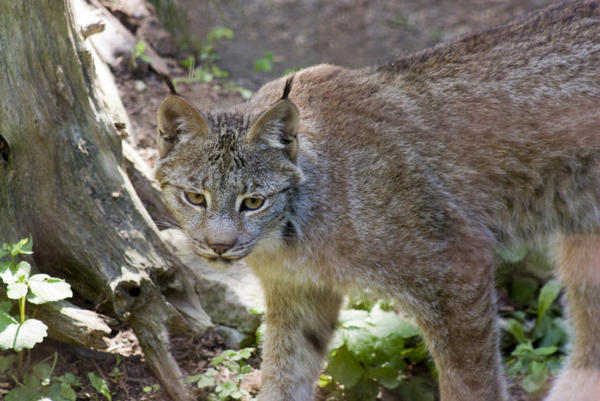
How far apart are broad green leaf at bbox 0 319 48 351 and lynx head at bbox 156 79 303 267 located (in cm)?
87

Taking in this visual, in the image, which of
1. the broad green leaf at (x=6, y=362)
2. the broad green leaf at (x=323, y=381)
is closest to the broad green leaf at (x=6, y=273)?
the broad green leaf at (x=6, y=362)

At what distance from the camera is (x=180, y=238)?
5.45 metres

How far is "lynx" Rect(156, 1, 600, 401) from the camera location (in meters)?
4.07

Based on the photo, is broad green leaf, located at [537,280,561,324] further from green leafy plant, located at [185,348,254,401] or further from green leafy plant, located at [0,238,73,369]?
green leafy plant, located at [0,238,73,369]

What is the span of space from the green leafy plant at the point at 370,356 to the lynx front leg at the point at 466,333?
55cm

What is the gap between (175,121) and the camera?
4121 millimetres

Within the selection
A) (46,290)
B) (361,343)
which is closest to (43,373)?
(46,290)

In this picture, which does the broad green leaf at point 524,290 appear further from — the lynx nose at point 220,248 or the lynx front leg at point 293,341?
the lynx nose at point 220,248

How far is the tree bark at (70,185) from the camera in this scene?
412cm

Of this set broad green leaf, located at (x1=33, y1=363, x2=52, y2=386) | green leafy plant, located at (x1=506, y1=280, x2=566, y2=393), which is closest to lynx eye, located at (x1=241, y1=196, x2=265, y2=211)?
broad green leaf, located at (x1=33, y1=363, x2=52, y2=386)

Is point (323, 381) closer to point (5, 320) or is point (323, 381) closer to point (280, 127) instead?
point (280, 127)

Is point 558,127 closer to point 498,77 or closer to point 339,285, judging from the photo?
point 498,77

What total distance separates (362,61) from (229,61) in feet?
5.14

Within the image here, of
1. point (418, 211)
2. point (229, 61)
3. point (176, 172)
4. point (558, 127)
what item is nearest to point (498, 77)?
point (558, 127)
